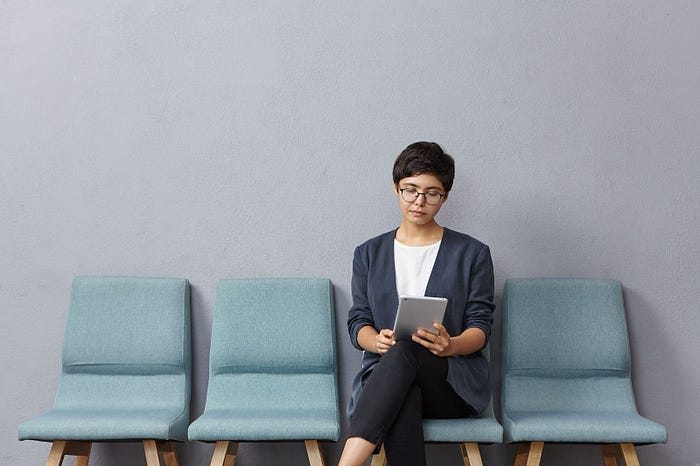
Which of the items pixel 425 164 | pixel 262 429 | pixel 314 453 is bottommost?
pixel 314 453

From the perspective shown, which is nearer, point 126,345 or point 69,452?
point 69,452

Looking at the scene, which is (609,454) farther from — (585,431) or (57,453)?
(57,453)

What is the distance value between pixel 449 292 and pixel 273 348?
0.73m

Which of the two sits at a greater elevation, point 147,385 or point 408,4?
point 408,4

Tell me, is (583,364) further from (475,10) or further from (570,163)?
(475,10)

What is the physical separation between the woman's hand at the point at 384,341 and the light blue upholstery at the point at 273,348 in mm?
498

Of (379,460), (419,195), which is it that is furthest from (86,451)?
(419,195)

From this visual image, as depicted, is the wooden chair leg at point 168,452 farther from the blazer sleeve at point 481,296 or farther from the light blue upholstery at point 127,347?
the blazer sleeve at point 481,296

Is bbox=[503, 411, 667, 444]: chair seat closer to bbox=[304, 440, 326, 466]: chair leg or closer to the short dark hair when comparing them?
bbox=[304, 440, 326, 466]: chair leg

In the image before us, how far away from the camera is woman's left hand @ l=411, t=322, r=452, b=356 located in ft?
8.77

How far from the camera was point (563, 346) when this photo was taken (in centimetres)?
324

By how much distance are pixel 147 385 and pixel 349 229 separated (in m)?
0.96

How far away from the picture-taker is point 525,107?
3.38 m

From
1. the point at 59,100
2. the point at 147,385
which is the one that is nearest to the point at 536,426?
the point at 147,385
